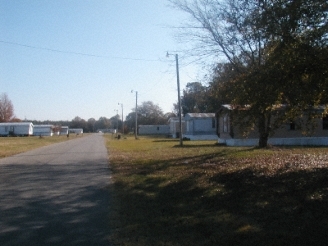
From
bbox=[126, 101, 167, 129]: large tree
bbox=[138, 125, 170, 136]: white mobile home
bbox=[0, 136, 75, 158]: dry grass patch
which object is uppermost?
bbox=[126, 101, 167, 129]: large tree

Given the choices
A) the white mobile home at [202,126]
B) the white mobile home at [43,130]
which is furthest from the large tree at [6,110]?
the white mobile home at [202,126]

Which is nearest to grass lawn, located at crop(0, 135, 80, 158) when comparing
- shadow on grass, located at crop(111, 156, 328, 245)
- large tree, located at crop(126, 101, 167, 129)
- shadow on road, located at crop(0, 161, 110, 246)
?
shadow on road, located at crop(0, 161, 110, 246)

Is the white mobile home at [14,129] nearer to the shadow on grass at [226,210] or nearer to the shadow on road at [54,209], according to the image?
the shadow on road at [54,209]

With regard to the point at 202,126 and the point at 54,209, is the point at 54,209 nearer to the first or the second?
the point at 54,209

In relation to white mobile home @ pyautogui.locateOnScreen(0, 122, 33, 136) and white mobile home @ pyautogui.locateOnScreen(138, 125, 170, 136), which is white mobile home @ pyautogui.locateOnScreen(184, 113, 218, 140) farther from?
white mobile home @ pyautogui.locateOnScreen(0, 122, 33, 136)

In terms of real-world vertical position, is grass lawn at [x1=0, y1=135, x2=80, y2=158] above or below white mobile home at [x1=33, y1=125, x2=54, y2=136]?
below

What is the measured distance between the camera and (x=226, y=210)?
9.16 metres

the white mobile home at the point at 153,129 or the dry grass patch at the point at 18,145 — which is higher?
the white mobile home at the point at 153,129

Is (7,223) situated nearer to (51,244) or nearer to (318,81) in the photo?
(51,244)

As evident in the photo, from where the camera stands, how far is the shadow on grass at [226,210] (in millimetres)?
7090

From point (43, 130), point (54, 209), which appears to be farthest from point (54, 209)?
point (43, 130)

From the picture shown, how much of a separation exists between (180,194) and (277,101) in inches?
149

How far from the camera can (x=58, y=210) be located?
9711mm

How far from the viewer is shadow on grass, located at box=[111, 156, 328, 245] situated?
7090 millimetres
